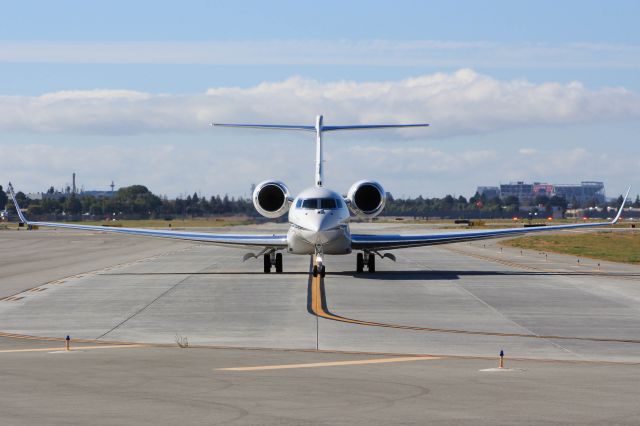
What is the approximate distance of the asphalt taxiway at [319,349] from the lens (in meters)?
12.7

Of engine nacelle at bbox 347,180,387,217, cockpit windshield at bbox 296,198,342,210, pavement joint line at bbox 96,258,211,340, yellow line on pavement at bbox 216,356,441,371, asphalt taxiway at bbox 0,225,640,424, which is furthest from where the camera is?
engine nacelle at bbox 347,180,387,217

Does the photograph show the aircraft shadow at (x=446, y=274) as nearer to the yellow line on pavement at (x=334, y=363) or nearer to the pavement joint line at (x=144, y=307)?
the pavement joint line at (x=144, y=307)

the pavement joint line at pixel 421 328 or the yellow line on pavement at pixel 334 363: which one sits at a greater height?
the yellow line on pavement at pixel 334 363

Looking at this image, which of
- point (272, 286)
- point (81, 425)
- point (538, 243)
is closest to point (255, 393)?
point (81, 425)

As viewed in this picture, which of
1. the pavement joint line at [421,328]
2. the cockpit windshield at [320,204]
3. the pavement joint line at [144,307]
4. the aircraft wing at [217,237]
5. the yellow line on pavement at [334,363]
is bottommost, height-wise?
the pavement joint line at [144,307]

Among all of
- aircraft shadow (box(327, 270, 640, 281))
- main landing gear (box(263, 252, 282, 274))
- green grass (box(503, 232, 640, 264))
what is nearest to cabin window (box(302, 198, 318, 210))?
aircraft shadow (box(327, 270, 640, 281))

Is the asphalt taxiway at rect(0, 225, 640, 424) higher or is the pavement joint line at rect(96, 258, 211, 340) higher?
the asphalt taxiway at rect(0, 225, 640, 424)

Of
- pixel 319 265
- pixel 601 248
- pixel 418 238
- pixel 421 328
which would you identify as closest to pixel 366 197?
pixel 418 238

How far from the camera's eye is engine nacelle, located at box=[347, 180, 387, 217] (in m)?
40.8

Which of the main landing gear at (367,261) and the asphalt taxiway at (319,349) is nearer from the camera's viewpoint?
the asphalt taxiway at (319,349)

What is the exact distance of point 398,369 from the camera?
16.4 meters

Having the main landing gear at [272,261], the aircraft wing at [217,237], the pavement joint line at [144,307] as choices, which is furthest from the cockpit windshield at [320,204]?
the pavement joint line at [144,307]

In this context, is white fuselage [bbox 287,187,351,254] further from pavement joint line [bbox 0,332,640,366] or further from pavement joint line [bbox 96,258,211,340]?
pavement joint line [bbox 0,332,640,366]

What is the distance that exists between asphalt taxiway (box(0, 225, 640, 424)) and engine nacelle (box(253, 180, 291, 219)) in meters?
2.70
